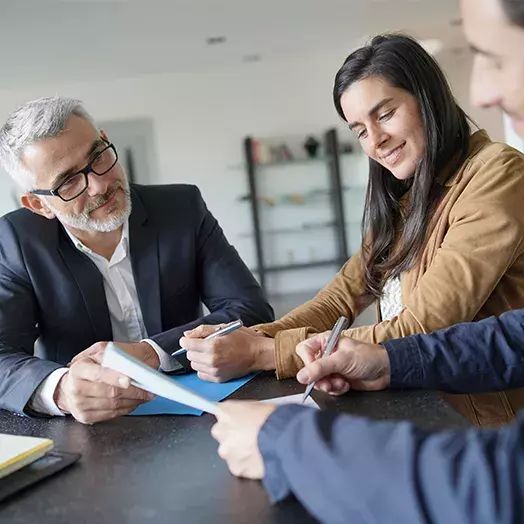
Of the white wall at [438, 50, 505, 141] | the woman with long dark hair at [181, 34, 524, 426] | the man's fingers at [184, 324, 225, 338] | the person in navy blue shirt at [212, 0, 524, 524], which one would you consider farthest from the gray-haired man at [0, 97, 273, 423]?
the white wall at [438, 50, 505, 141]

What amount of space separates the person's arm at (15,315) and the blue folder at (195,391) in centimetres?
25

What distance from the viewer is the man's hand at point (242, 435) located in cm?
70

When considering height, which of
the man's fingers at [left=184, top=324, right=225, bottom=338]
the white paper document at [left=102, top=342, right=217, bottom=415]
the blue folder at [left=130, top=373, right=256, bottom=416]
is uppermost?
the white paper document at [left=102, top=342, right=217, bottom=415]

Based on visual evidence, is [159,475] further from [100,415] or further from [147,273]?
[147,273]

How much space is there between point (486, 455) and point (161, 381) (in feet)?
1.37

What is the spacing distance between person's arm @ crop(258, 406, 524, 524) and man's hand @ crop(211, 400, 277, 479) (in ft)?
0.15

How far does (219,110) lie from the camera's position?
689 centimetres

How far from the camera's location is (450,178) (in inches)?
53.4

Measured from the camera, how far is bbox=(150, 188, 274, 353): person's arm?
5.20 ft

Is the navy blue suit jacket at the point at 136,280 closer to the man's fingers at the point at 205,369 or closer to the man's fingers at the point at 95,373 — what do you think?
the man's fingers at the point at 205,369

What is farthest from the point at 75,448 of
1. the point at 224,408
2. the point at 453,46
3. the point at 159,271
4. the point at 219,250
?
the point at 453,46

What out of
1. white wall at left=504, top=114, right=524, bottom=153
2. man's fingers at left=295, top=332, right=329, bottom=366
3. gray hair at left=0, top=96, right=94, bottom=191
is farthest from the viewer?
gray hair at left=0, top=96, right=94, bottom=191

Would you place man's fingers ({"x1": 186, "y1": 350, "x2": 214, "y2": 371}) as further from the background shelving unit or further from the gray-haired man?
the background shelving unit

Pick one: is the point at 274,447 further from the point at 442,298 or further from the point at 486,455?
the point at 442,298
